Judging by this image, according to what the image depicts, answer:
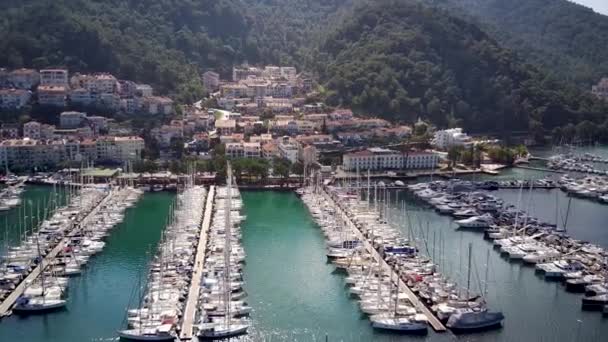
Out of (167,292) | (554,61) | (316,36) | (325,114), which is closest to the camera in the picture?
(167,292)

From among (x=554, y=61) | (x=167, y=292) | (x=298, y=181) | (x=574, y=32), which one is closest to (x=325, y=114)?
(x=298, y=181)

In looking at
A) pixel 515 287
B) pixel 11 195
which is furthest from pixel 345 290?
pixel 11 195

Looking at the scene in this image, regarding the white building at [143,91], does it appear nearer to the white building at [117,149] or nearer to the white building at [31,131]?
the white building at [31,131]

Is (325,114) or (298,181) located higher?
(325,114)

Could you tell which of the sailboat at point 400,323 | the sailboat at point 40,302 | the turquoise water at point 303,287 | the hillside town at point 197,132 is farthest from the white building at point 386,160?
the sailboat at point 40,302

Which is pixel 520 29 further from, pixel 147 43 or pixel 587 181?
pixel 587 181

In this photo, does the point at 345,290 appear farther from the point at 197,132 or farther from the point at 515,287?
the point at 197,132

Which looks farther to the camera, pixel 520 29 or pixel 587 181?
pixel 520 29

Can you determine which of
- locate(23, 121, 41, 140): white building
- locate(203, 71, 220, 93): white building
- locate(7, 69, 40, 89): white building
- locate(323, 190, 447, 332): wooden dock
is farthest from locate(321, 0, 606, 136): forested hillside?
locate(323, 190, 447, 332): wooden dock
